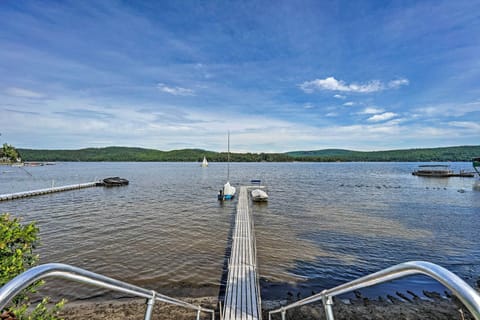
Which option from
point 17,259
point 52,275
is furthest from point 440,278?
point 17,259

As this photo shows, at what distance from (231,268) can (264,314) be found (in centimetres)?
231

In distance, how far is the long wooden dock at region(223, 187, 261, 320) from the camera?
6.55 metres

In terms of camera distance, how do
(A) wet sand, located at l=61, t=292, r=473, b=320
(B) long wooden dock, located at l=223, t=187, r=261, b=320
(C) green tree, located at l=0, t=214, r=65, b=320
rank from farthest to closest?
1. (A) wet sand, located at l=61, t=292, r=473, b=320
2. (B) long wooden dock, located at l=223, t=187, r=261, b=320
3. (C) green tree, located at l=0, t=214, r=65, b=320

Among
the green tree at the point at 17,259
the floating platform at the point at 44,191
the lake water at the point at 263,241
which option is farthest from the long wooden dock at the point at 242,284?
the floating platform at the point at 44,191

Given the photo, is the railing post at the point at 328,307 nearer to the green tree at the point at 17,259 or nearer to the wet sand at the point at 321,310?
the green tree at the point at 17,259

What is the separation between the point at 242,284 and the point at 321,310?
8.55 feet

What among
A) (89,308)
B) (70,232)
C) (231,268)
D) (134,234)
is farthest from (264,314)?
(70,232)

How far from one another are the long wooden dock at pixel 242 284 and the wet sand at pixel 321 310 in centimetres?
68

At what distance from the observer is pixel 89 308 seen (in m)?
7.64

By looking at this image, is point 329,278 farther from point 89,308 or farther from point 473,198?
point 473,198

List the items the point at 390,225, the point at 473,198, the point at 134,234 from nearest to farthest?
the point at 134,234, the point at 390,225, the point at 473,198

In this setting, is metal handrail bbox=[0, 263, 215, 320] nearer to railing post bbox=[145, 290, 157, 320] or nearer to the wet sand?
railing post bbox=[145, 290, 157, 320]

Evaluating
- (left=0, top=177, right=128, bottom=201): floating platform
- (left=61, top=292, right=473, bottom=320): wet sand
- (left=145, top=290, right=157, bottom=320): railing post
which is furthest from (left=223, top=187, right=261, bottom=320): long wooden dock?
(left=0, top=177, right=128, bottom=201): floating platform

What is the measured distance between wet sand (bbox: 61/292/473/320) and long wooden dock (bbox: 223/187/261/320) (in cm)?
68
